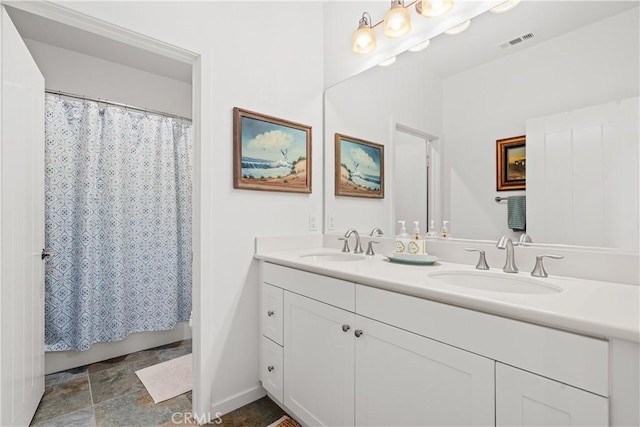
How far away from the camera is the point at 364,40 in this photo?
5.81ft

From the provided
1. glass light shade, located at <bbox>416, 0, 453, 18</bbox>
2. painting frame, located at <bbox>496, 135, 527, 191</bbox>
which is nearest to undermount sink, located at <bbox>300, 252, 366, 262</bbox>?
painting frame, located at <bbox>496, 135, 527, 191</bbox>

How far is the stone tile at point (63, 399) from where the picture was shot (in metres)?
1.66

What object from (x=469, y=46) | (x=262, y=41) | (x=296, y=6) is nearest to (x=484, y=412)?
(x=469, y=46)

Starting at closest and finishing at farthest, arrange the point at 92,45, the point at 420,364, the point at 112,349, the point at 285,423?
the point at 420,364 → the point at 285,423 → the point at 92,45 → the point at 112,349

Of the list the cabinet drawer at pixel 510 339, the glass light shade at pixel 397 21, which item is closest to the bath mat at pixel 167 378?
the cabinet drawer at pixel 510 339

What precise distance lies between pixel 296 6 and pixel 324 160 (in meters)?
1.01

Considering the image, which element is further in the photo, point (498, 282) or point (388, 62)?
point (388, 62)

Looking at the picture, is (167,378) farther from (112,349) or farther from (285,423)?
(285,423)

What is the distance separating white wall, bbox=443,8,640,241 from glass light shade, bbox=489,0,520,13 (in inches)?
8.4

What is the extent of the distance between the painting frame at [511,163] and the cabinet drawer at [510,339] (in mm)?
693

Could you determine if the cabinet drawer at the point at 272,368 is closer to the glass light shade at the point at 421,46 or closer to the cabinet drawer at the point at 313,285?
the cabinet drawer at the point at 313,285

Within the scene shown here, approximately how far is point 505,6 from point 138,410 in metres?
2.70

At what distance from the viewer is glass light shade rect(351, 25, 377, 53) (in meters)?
1.75

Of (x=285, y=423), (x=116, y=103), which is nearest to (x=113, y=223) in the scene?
(x=116, y=103)
